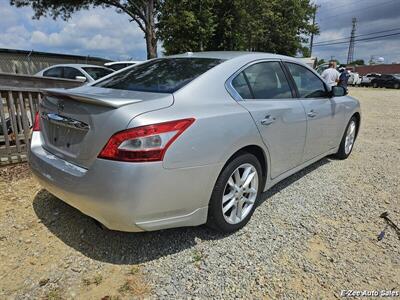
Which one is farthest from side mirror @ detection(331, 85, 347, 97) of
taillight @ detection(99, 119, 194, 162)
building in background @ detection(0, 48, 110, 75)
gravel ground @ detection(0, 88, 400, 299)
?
building in background @ detection(0, 48, 110, 75)

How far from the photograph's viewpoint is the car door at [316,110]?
366 centimetres

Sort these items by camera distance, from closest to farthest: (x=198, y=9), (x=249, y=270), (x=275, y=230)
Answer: (x=249, y=270), (x=275, y=230), (x=198, y=9)

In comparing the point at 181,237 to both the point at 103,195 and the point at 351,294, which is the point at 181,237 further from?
the point at 351,294

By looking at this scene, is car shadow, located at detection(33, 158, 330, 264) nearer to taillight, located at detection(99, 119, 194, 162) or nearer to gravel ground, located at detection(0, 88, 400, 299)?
gravel ground, located at detection(0, 88, 400, 299)

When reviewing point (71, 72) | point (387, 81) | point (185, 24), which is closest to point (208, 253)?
point (71, 72)

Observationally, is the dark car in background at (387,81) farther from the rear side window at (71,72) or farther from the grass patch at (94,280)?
the grass patch at (94,280)

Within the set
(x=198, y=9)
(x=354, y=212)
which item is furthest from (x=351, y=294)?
(x=198, y=9)

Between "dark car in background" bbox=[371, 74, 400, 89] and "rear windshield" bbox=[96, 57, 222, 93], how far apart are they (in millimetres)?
36833

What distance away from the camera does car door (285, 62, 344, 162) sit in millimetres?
3660

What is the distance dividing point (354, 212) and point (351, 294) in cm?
133

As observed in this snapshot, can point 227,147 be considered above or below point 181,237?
above

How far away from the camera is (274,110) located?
3.06 metres

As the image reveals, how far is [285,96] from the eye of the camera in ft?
11.1

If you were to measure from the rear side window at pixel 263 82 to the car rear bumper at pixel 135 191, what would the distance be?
2.81ft
